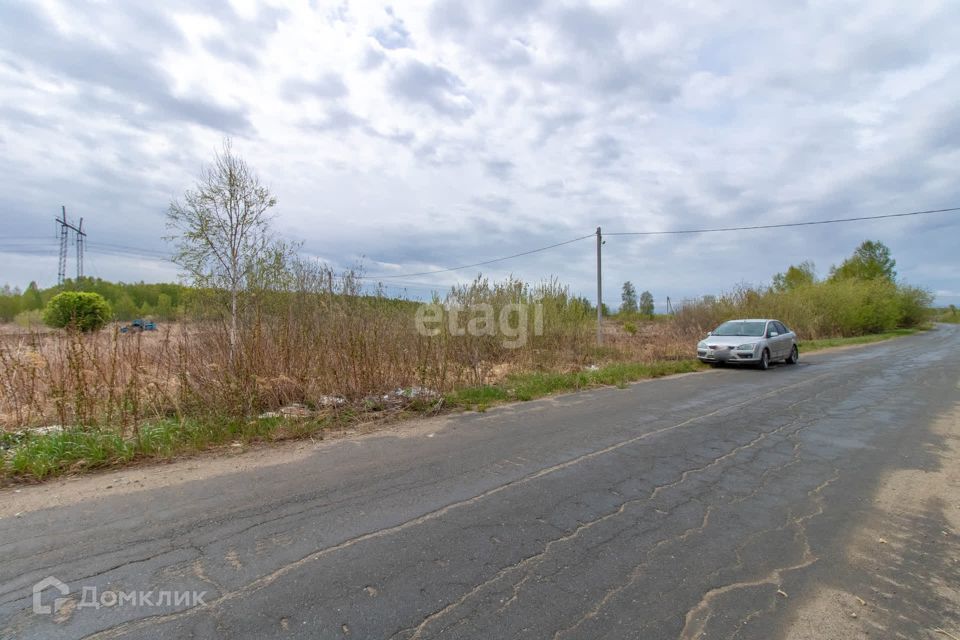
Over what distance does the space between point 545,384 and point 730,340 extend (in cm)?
834

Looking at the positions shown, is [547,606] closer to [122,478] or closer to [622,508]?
[622,508]

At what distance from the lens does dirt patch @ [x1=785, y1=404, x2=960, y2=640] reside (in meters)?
2.21

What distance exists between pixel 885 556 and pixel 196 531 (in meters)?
4.92

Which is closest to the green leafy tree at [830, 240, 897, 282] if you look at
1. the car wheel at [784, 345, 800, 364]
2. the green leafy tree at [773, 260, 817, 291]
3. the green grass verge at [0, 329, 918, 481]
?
the green leafy tree at [773, 260, 817, 291]

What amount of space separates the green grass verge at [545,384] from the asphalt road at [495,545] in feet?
7.88

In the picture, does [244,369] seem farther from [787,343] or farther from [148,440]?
[787,343]

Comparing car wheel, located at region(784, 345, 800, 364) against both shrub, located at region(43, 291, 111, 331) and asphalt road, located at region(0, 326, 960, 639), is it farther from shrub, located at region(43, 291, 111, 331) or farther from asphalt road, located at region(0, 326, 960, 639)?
shrub, located at region(43, 291, 111, 331)

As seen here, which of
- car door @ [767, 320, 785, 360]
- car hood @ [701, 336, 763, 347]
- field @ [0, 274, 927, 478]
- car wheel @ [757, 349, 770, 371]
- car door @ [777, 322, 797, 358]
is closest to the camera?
field @ [0, 274, 927, 478]

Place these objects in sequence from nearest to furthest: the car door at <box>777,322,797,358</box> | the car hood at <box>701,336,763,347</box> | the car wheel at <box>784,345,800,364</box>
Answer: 1. the car hood at <box>701,336,763,347</box>
2. the car door at <box>777,322,797,358</box>
3. the car wheel at <box>784,345,800,364</box>

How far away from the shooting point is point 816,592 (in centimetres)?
248

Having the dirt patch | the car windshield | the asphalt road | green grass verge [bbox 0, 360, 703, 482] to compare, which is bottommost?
the dirt patch

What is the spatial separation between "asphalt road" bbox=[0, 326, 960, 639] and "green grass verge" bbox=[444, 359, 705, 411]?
2402 mm

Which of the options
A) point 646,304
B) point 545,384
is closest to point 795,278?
point 646,304

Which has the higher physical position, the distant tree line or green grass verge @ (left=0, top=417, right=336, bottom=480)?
the distant tree line
